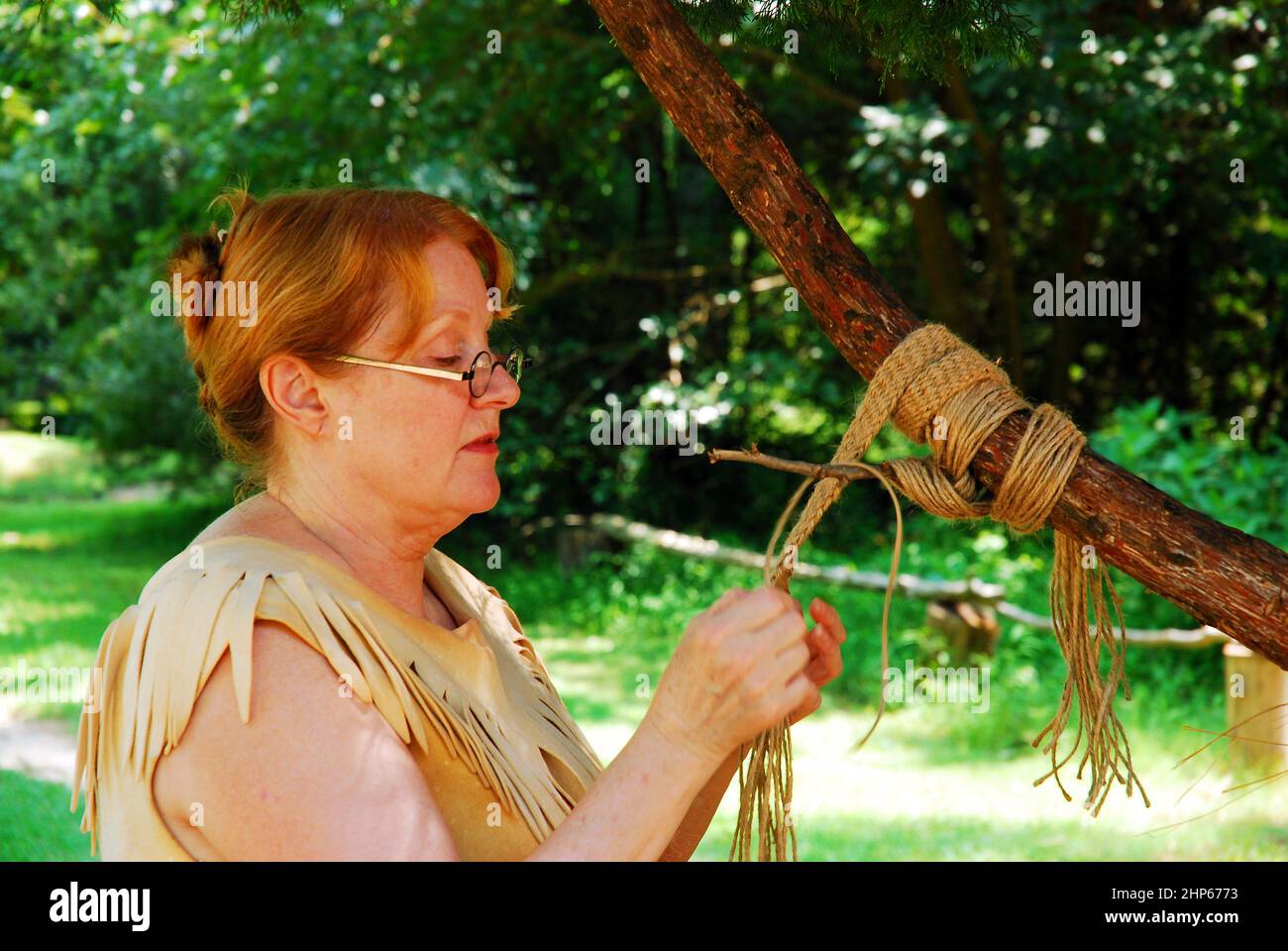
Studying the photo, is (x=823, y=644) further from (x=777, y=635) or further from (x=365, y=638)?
(x=365, y=638)

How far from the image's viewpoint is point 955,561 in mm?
7855

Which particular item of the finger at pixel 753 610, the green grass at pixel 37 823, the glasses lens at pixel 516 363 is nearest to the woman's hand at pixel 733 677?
the finger at pixel 753 610

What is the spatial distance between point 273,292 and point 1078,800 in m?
4.47

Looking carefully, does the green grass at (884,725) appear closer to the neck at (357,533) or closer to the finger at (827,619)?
the finger at (827,619)

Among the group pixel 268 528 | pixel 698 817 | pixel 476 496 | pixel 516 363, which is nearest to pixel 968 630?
pixel 698 817

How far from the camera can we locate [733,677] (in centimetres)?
163

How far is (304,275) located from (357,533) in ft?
1.30

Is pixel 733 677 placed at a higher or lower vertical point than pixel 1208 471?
lower

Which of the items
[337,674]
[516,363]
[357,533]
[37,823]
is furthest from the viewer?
[37,823]

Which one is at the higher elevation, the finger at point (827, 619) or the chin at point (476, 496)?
the chin at point (476, 496)

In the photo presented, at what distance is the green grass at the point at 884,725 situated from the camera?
4938 mm

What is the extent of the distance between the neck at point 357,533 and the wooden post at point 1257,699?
4.13 m

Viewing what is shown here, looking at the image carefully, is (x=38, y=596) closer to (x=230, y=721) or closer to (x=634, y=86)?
(x=634, y=86)

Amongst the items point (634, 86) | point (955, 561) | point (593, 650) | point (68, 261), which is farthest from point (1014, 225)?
point (68, 261)
